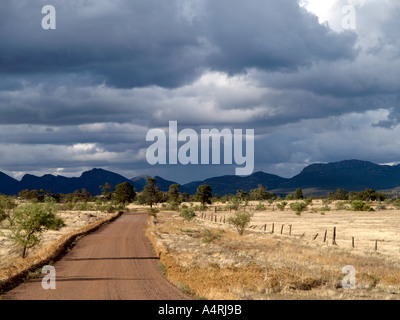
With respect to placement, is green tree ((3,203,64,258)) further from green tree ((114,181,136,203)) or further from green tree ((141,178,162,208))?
green tree ((141,178,162,208))

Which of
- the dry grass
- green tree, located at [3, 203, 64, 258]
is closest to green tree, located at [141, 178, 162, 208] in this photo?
the dry grass

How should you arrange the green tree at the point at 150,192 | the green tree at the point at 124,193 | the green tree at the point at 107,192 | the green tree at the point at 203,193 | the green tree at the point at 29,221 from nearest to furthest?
the green tree at the point at 29,221 → the green tree at the point at 203,193 → the green tree at the point at 124,193 → the green tree at the point at 150,192 → the green tree at the point at 107,192

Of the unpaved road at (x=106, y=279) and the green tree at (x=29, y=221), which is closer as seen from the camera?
the unpaved road at (x=106, y=279)

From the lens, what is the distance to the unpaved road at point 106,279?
48.7 ft

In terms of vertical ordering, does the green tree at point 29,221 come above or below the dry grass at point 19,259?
above

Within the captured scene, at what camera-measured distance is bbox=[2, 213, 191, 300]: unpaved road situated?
14.9m

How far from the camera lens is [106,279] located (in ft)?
59.6

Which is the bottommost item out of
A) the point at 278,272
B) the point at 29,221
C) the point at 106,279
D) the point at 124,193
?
the point at 124,193

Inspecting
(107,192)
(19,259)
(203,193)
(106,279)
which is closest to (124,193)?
(203,193)

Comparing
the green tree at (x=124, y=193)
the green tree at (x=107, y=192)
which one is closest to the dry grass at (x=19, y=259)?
the green tree at (x=124, y=193)

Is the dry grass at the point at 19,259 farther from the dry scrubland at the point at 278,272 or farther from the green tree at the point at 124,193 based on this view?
the green tree at the point at 124,193

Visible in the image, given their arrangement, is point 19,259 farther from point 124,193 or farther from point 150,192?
point 150,192
